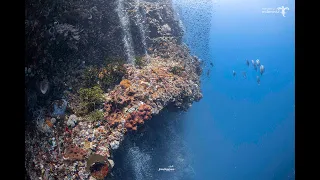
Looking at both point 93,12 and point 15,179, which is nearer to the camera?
point 15,179

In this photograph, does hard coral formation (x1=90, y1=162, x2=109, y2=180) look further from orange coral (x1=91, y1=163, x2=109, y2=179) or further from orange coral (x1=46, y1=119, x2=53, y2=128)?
orange coral (x1=46, y1=119, x2=53, y2=128)

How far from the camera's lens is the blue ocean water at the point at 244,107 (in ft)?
71.9

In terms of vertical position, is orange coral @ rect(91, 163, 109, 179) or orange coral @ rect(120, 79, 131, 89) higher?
orange coral @ rect(120, 79, 131, 89)

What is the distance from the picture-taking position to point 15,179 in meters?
3.45

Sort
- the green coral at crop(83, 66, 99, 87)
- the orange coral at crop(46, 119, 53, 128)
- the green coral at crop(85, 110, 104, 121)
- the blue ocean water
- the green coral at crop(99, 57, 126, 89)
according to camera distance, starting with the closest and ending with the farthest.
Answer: the orange coral at crop(46, 119, 53, 128) < the green coral at crop(85, 110, 104, 121) < the green coral at crop(83, 66, 99, 87) < the green coral at crop(99, 57, 126, 89) < the blue ocean water

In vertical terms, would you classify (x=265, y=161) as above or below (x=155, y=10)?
below

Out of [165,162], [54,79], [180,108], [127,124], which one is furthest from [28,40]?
[165,162]

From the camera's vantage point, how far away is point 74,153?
21.0ft

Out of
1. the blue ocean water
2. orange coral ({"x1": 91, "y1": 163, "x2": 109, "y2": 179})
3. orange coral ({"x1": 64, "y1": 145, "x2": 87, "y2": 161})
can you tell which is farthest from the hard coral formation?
the blue ocean water

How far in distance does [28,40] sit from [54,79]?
1.47 meters

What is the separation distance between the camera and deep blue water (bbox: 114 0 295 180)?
998cm

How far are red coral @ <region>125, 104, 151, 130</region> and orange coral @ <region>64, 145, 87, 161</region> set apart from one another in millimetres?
1459
